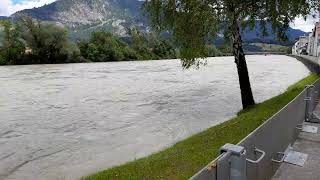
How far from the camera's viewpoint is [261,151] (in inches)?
237

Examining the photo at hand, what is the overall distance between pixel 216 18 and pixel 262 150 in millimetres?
11403

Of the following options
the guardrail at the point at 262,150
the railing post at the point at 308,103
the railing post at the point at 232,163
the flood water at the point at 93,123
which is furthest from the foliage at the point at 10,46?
the railing post at the point at 232,163

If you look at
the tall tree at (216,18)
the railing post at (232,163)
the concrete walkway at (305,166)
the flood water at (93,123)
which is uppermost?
the tall tree at (216,18)

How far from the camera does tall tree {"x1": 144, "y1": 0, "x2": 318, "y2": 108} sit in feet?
56.9

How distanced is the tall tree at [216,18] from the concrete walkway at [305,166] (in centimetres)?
759

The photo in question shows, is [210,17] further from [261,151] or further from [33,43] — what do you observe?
[33,43]

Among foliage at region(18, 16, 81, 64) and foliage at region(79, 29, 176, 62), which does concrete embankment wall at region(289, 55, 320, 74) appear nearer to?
foliage at region(79, 29, 176, 62)

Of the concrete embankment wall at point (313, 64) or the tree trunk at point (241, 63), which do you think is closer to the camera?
the tree trunk at point (241, 63)

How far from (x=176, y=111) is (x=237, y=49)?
689 cm

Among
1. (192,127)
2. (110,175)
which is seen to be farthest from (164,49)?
(110,175)

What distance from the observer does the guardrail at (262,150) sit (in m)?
4.73

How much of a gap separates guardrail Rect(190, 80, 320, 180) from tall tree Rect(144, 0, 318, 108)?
18.5ft

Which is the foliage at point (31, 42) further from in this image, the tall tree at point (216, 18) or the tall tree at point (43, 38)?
the tall tree at point (216, 18)

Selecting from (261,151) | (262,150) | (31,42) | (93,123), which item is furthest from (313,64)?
(31,42)
